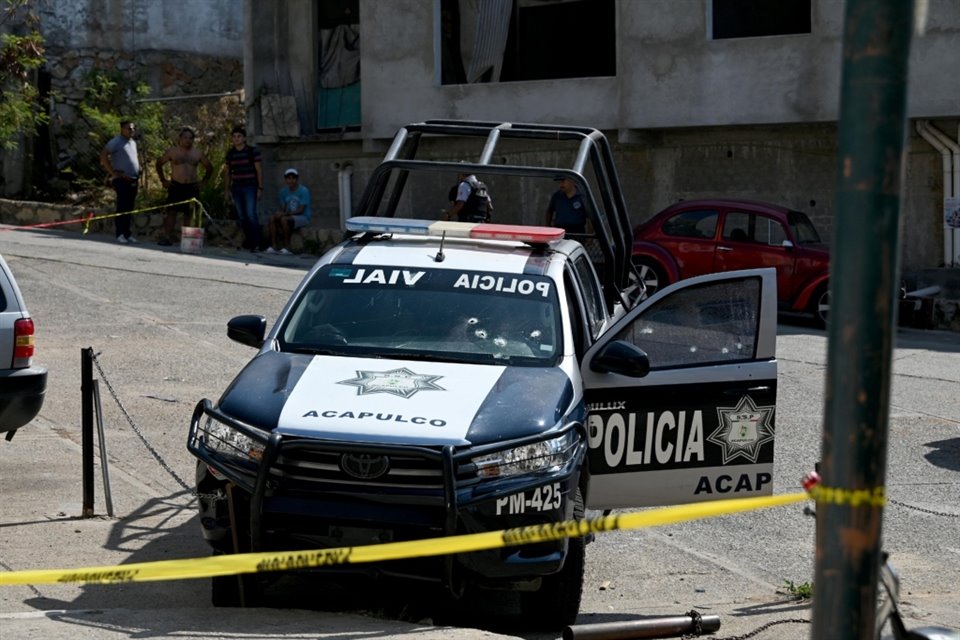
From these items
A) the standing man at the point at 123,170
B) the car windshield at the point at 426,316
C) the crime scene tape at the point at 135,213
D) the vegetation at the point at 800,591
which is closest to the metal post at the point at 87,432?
the car windshield at the point at 426,316

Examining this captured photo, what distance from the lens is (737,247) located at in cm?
1892

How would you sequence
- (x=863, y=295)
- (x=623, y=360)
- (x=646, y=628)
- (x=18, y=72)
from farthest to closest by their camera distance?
(x=18, y=72), (x=623, y=360), (x=646, y=628), (x=863, y=295)

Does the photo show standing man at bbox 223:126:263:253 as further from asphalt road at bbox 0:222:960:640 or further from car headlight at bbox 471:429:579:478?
car headlight at bbox 471:429:579:478

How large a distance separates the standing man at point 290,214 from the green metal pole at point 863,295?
1964 centimetres

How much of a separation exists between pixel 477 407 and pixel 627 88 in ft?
53.7

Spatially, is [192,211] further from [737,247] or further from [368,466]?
[368,466]

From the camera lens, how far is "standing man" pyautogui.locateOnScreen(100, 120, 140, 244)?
70.9ft

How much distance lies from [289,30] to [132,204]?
5500 millimetres

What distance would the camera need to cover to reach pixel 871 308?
11.6 ft

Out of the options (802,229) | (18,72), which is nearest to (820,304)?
(802,229)

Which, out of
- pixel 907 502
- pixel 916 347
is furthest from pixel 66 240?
pixel 907 502

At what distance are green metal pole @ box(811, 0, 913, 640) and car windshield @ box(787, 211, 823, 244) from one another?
51.3 feet

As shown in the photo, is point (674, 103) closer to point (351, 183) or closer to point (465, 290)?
point (351, 183)

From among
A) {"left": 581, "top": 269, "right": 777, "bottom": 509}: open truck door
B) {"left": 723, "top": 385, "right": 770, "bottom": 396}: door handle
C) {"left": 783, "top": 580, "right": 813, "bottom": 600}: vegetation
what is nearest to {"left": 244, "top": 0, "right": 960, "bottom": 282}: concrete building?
{"left": 581, "top": 269, "right": 777, "bottom": 509}: open truck door
